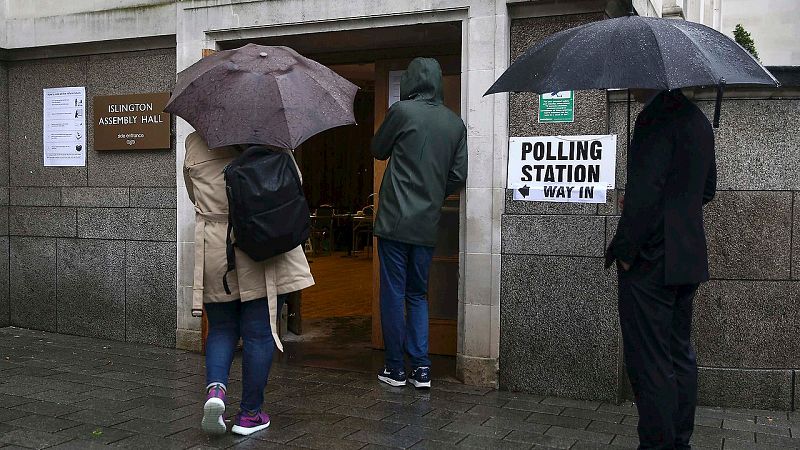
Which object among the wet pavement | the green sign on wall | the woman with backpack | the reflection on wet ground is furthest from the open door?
the woman with backpack

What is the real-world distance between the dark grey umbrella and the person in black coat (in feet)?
0.97

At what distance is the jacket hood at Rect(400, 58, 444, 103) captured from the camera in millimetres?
6098

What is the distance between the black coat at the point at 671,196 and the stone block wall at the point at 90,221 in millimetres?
4513

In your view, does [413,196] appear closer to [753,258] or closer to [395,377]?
[395,377]

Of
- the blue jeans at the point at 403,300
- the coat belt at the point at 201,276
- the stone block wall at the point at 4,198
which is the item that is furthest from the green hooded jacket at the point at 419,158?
the stone block wall at the point at 4,198

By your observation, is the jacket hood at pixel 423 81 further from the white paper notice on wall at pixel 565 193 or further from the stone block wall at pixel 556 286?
the white paper notice on wall at pixel 565 193

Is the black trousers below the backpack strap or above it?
below

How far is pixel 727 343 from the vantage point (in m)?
5.74

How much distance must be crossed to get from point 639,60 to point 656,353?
1.38 m

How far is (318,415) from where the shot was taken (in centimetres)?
532

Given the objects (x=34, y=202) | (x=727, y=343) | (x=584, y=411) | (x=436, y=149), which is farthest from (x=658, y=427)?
(x=34, y=202)

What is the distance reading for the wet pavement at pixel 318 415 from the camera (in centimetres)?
482

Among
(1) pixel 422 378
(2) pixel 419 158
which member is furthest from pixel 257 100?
(1) pixel 422 378

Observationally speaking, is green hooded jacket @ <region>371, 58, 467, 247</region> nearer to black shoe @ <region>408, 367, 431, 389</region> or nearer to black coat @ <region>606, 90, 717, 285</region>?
black shoe @ <region>408, 367, 431, 389</region>
